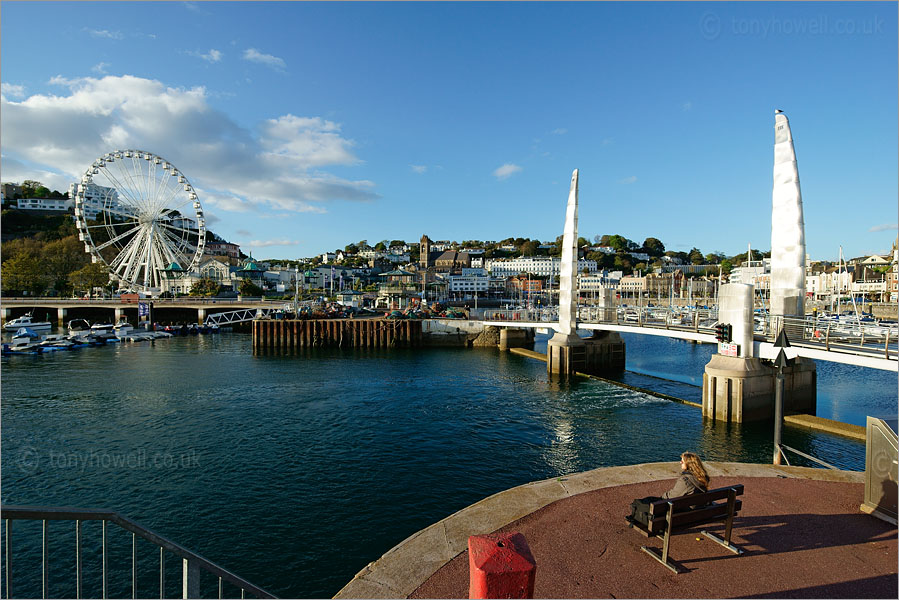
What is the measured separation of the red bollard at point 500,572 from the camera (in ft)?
11.1

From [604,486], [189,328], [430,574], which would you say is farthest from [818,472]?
[189,328]

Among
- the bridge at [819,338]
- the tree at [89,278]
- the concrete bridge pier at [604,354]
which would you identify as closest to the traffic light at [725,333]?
the bridge at [819,338]

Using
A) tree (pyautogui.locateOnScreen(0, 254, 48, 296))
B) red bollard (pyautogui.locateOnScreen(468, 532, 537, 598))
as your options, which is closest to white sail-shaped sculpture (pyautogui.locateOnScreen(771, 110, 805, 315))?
red bollard (pyautogui.locateOnScreen(468, 532, 537, 598))

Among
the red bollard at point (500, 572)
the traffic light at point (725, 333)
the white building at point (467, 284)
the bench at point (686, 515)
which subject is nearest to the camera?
the red bollard at point (500, 572)

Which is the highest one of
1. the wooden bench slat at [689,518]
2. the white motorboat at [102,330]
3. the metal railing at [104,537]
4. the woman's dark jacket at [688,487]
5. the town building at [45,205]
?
the town building at [45,205]

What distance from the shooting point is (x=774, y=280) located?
24.2 m

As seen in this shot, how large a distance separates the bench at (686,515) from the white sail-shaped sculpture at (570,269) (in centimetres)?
3091

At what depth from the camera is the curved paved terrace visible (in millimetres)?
6445

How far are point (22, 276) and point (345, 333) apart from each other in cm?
8446

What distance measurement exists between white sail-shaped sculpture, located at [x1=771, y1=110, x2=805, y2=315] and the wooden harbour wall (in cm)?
3907

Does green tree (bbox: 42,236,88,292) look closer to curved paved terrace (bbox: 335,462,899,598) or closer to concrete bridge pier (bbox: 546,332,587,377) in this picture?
concrete bridge pier (bbox: 546,332,587,377)

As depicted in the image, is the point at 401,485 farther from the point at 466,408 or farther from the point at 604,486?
the point at 466,408

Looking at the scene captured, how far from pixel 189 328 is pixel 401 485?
6589 cm

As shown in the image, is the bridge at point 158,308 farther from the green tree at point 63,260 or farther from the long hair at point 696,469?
the long hair at point 696,469
